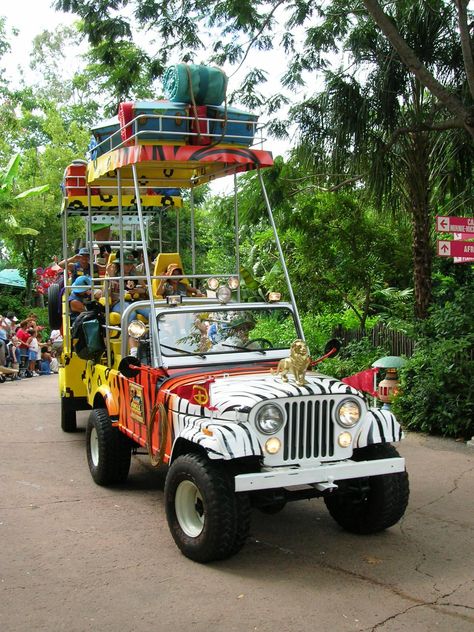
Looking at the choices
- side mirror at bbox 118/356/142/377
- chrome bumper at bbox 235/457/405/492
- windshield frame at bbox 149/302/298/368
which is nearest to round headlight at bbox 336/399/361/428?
chrome bumper at bbox 235/457/405/492

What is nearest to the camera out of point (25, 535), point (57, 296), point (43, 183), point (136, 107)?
point (25, 535)

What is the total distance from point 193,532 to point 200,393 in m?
1.03

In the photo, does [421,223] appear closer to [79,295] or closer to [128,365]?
[79,295]

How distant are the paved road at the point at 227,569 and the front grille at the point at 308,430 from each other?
32.3 inches

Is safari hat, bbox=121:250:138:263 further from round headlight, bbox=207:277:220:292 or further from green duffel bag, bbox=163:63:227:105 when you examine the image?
green duffel bag, bbox=163:63:227:105

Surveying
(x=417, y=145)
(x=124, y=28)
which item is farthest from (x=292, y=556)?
(x=124, y=28)

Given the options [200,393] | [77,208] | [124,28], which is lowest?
[200,393]

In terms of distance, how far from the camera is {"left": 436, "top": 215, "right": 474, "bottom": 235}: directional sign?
32.2 feet

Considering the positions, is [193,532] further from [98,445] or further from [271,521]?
[98,445]

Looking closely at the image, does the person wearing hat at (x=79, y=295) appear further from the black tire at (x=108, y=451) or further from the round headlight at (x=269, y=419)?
the round headlight at (x=269, y=419)

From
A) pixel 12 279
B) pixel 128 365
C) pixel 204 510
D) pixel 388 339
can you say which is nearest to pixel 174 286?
pixel 128 365

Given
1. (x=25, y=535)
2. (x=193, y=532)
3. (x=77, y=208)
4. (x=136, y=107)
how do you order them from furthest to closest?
1. (x=77, y=208)
2. (x=136, y=107)
3. (x=25, y=535)
4. (x=193, y=532)

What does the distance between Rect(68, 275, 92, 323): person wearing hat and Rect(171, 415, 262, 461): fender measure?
5.03 meters

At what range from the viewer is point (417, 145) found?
1138 centimetres
